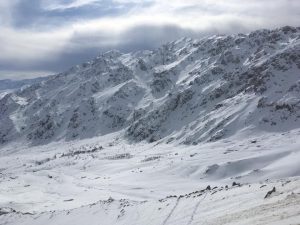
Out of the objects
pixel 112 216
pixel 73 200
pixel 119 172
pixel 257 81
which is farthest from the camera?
pixel 257 81

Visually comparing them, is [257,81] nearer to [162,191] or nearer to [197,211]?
[162,191]

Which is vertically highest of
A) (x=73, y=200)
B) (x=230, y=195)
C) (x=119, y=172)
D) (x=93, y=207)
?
(x=230, y=195)

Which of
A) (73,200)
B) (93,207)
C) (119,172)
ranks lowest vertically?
(119,172)

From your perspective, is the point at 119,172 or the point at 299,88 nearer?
the point at 119,172

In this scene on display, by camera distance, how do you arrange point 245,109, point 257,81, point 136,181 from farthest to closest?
point 257,81 → point 245,109 → point 136,181

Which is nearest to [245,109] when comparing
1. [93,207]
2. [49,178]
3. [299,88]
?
[299,88]

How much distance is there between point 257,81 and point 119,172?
87.4 metres

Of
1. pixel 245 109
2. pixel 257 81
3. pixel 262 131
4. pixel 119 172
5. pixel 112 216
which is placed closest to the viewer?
pixel 112 216

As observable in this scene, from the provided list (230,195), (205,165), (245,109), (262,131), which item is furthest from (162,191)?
(245,109)

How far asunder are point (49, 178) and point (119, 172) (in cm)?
2080

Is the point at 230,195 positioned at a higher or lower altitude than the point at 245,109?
higher

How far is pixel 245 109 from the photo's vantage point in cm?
17638

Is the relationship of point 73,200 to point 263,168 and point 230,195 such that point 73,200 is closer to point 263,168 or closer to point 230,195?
point 263,168

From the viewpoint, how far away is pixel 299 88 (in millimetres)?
176375
